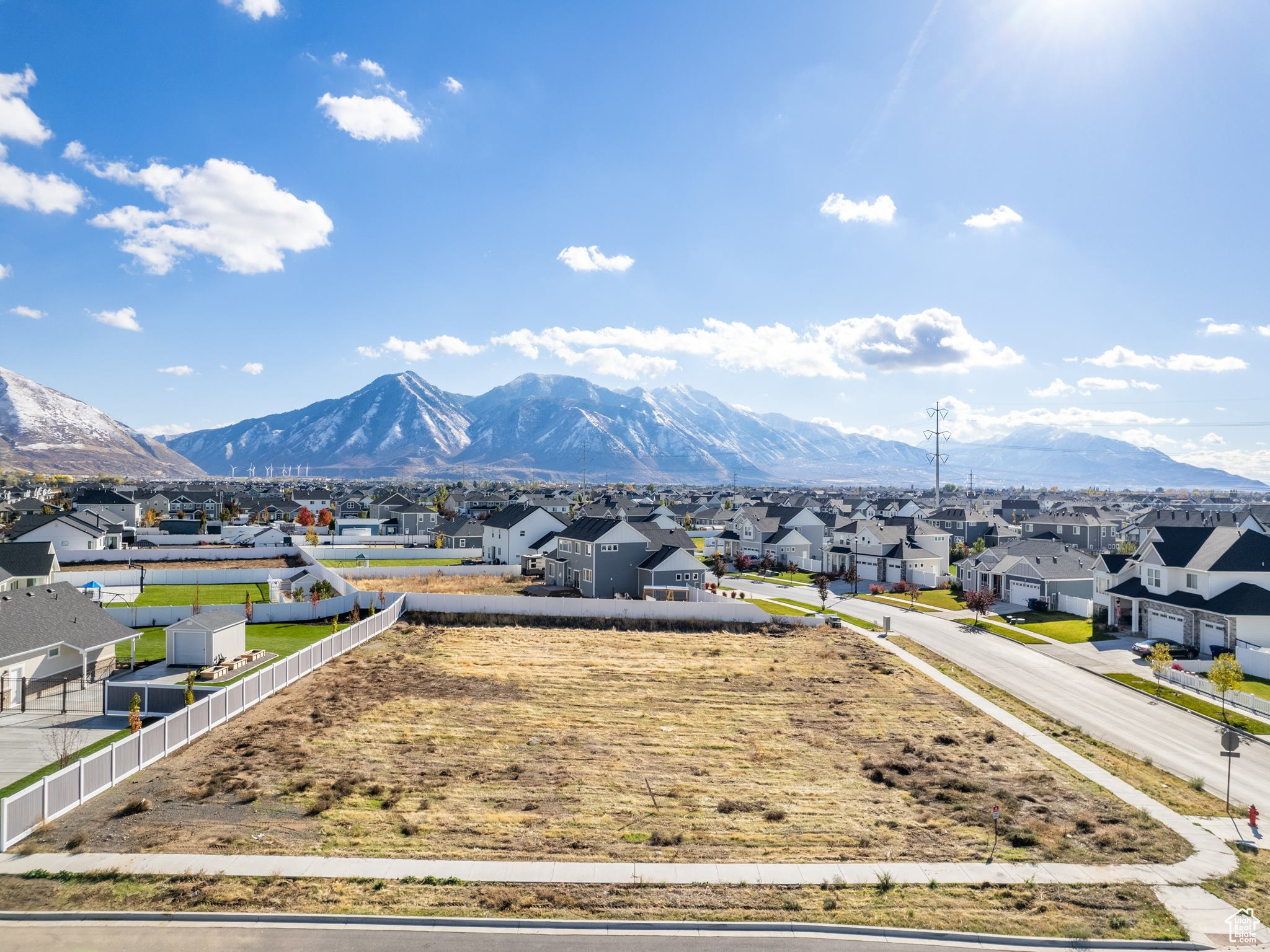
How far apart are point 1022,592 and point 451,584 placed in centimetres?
4799

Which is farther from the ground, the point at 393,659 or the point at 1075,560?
the point at 1075,560

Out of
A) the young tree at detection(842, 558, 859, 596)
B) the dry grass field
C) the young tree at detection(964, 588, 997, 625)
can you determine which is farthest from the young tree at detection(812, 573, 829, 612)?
the dry grass field

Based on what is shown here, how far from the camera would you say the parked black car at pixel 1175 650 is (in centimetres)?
4259

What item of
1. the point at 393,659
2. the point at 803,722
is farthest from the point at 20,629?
the point at 803,722

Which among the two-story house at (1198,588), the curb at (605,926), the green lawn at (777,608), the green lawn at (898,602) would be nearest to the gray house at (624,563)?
the green lawn at (777,608)

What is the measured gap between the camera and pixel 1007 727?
29.5 metres

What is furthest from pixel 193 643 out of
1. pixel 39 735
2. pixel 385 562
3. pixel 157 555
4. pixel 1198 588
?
pixel 1198 588

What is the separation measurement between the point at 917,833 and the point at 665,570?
37613 millimetres

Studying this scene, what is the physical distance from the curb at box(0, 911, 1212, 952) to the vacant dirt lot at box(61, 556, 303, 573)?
53400 mm

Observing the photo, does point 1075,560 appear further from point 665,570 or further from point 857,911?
point 857,911

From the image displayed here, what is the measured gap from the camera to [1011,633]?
49.8 m

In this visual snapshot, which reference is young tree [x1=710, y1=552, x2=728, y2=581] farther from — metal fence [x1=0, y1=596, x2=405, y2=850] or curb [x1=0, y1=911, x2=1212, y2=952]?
curb [x1=0, y1=911, x2=1212, y2=952]

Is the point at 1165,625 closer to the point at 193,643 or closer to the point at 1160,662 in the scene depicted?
the point at 1160,662

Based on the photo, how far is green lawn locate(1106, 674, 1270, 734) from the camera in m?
30.1
